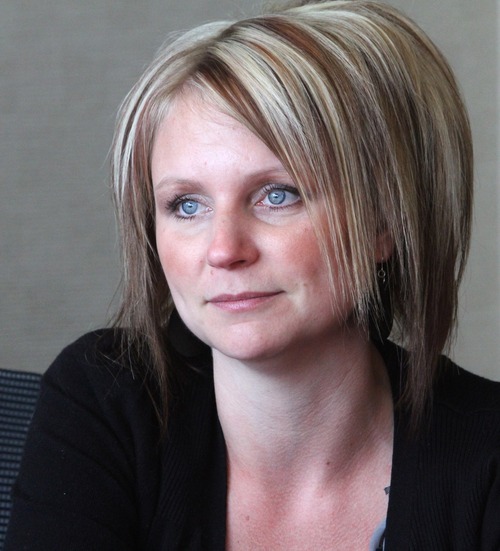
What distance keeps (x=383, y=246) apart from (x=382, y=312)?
0.12m

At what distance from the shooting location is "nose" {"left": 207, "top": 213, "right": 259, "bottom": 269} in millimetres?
1107

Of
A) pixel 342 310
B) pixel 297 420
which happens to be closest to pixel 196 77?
pixel 342 310

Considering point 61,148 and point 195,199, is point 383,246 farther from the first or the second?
point 61,148

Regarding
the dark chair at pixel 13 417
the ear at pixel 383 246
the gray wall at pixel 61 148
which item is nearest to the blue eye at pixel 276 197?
the ear at pixel 383 246

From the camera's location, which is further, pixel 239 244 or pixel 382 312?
pixel 382 312

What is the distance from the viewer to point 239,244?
1.12m

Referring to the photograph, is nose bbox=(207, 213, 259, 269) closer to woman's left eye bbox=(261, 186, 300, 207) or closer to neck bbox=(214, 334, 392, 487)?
woman's left eye bbox=(261, 186, 300, 207)

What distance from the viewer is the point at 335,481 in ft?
4.33

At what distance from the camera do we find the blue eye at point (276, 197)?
114 centimetres

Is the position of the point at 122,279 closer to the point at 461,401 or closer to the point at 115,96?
the point at 461,401

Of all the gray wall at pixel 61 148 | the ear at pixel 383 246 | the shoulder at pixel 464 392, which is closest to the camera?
the ear at pixel 383 246

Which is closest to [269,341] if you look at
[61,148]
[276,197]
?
[276,197]

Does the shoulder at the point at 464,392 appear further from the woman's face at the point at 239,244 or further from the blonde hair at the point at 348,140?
the woman's face at the point at 239,244

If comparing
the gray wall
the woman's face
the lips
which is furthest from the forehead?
the gray wall
